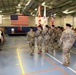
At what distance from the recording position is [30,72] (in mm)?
5594

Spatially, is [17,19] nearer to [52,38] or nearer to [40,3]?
[40,3]

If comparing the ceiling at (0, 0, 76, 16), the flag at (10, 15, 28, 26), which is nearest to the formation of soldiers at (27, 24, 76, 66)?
the ceiling at (0, 0, 76, 16)

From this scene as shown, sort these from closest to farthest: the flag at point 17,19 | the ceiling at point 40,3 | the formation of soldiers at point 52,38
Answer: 1. the formation of soldiers at point 52,38
2. the ceiling at point 40,3
3. the flag at point 17,19

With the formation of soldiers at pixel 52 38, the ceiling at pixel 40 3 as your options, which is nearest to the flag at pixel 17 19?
the ceiling at pixel 40 3

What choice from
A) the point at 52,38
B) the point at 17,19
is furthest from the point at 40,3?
the point at 52,38

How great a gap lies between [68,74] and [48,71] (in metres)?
0.85

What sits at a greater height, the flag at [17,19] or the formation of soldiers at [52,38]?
the flag at [17,19]

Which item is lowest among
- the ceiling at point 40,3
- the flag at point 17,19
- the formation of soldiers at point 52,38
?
the formation of soldiers at point 52,38

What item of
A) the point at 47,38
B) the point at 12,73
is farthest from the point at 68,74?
the point at 47,38

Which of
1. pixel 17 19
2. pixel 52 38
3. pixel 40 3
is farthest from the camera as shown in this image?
pixel 17 19

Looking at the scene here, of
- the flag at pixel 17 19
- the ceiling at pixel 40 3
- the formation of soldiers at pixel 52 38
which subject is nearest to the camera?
the formation of soldiers at pixel 52 38

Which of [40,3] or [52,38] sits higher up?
[40,3]

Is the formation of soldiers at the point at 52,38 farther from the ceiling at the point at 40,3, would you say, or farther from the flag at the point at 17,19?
the flag at the point at 17,19

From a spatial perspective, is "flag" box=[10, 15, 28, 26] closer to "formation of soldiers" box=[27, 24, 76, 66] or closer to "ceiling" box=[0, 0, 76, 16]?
"ceiling" box=[0, 0, 76, 16]
